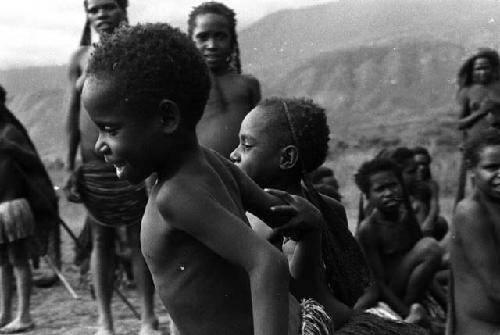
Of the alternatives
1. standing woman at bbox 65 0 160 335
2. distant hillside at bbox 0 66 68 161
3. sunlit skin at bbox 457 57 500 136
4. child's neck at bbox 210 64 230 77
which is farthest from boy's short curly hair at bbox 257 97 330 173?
distant hillside at bbox 0 66 68 161

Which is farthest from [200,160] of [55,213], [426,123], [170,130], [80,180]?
[426,123]

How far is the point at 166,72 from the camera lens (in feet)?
5.46

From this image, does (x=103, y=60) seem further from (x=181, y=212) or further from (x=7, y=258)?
(x=7, y=258)

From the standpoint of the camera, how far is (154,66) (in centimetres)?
166

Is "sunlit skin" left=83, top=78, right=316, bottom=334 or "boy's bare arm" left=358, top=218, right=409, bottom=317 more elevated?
"sunlit skin" left=83, top=78, right=316, bottom=334

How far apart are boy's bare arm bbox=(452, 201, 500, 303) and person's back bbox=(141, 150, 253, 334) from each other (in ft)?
6.28

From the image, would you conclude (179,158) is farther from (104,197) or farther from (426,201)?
(426,201)

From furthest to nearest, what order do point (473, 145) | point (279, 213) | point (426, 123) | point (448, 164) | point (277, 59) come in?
point (277, 59) < point (426, 123) < point (448, 164) < point (473, 145) < point (279, 213)

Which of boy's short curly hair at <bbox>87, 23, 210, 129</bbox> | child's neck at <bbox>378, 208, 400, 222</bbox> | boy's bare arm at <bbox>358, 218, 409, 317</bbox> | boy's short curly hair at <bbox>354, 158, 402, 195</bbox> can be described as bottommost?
boy's bare arm at <bbox>358, 218, 409, 317</bbox>

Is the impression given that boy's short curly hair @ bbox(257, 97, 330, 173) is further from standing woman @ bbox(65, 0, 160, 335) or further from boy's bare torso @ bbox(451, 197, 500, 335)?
standing woman @ bbox(65, 0, 160, 335)

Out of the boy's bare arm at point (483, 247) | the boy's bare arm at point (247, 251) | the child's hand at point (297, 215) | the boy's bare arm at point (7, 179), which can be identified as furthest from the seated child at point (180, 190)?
the boy's bare arm at point (7, 179)

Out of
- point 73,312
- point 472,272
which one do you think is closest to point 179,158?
point 472,272

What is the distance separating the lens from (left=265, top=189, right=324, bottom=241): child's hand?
206cm

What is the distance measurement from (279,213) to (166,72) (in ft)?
1.64
